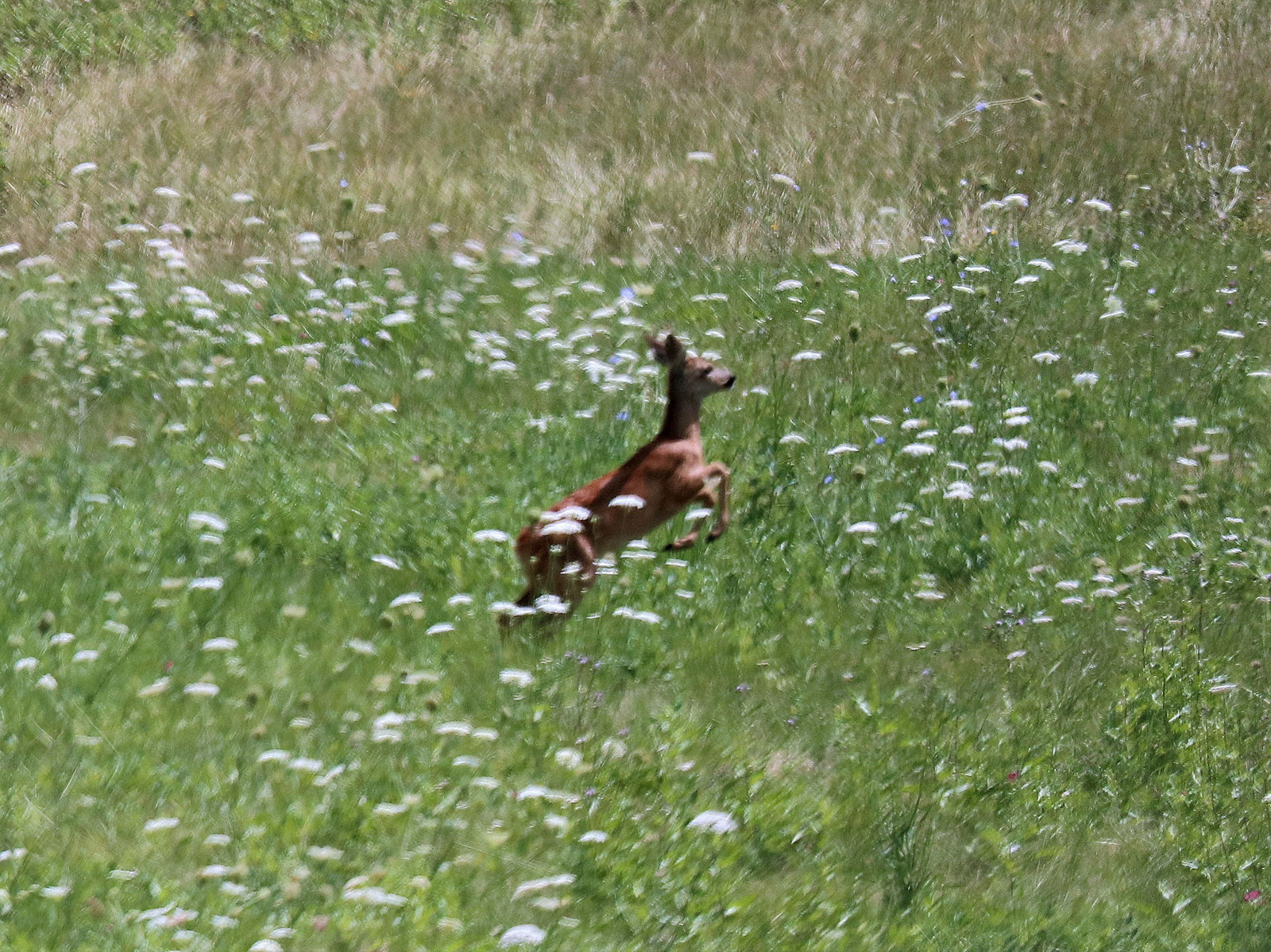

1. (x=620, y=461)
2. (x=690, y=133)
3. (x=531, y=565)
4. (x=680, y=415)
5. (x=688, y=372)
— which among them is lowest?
(x=690, y=133)

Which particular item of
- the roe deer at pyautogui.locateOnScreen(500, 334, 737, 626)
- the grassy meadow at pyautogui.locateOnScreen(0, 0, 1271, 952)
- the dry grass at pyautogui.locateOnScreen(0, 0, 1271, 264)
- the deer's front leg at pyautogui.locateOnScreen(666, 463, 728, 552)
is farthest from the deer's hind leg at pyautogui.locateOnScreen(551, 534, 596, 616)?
the dry grass at pyautogui.locateOnScreen(0, 0, 1271, 264)

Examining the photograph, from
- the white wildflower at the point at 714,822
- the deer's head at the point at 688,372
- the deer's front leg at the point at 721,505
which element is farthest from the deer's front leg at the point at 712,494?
the white wildflower at the point at 714,822

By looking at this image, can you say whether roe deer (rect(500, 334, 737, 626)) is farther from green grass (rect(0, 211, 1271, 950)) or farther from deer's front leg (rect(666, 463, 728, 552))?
green grass (rect(0, 211, 1271, 950))

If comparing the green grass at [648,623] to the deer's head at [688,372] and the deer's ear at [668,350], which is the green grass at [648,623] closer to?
the deer's head at [688,372]

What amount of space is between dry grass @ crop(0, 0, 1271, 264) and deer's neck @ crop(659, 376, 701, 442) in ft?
14.9

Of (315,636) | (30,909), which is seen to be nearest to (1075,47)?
(315,636)

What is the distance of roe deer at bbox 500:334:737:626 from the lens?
5754mm

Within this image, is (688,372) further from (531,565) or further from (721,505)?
(531,565)

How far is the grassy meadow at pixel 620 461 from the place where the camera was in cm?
423

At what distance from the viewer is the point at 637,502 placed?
5.48 meters

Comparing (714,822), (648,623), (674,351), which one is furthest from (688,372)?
(714,822)

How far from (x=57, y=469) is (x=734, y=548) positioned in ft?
9.57

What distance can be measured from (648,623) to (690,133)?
7.15m

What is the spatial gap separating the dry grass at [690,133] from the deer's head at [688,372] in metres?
4.45
